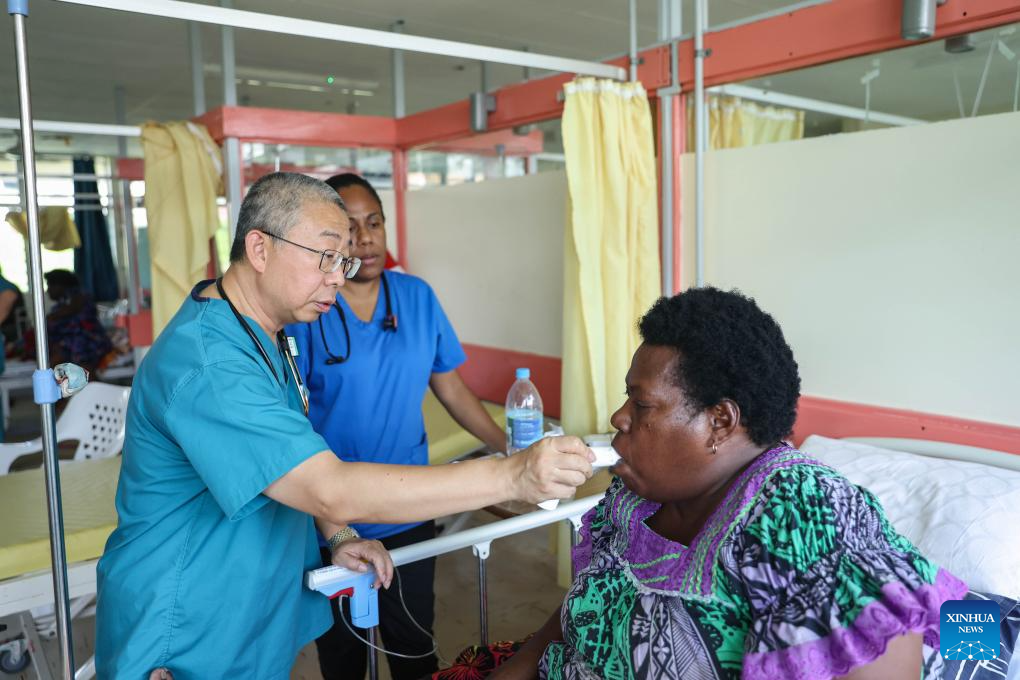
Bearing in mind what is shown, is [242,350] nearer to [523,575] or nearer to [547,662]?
[547,662]

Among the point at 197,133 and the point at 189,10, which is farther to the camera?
the point at 197,133

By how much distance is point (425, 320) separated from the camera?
2113mm

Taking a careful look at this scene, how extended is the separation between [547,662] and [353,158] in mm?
4038

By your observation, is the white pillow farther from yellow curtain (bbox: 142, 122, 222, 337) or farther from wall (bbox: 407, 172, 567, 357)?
yellow curtain (bbox: 142, 122, 222, 337)

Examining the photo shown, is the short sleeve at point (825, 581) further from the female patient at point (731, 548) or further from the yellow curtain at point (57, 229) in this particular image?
the yellow curtain at point (57, 229)

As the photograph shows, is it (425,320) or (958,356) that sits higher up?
(425,320)

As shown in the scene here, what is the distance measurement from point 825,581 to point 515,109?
2675 millimetres

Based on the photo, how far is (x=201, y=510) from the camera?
134 cm

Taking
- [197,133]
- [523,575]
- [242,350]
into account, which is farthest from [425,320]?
[197,133]

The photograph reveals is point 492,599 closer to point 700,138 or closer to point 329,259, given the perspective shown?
point 700,138

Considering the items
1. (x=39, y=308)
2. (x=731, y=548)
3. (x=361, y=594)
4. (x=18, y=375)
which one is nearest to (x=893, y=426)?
(x=731, y=548)

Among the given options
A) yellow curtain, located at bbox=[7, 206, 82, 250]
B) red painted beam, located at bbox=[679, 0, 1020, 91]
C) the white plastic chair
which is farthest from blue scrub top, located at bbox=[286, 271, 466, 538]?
yellow curtain, located at bbox=[7, 206, 82, 250]

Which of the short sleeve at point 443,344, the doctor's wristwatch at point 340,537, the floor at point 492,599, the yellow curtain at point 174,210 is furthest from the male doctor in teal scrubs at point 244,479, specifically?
the yellow curtain at point 174,210

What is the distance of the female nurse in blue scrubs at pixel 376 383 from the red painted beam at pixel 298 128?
5.46 ft
